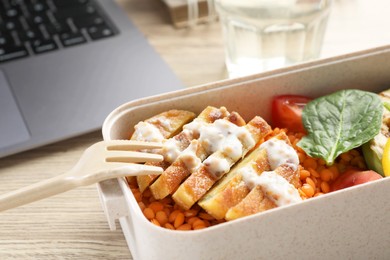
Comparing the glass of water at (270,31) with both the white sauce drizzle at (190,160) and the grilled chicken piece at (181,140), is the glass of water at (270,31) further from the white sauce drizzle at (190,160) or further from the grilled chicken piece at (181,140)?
the white sauce drizzle at (190,160)

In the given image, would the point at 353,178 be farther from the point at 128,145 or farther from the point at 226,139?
the point at 128,145

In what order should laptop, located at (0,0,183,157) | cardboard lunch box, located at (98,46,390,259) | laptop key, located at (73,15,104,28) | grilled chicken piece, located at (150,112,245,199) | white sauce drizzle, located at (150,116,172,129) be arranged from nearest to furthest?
cardboard lunch box, located at (98,46,390,259) → grilled chicken piece, located at (150,112,245,199) → white sauce drizzle, located at (150,116,172,129) → laptop, located at (0,0,183,157) → laptop key, located at (73,15,104,28)

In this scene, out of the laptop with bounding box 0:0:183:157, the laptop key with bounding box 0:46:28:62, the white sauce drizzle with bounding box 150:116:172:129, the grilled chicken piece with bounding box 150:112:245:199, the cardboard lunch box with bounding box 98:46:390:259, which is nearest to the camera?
the cardboard lunch box with bounding box 98:46:390:259

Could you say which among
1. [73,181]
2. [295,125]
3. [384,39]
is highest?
[73,181]

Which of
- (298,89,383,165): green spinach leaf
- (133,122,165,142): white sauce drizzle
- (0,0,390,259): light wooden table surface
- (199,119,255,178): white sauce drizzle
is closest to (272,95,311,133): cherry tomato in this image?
(298,89,383,165): green spinach leaf

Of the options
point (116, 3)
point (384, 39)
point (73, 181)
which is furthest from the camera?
point (116, 3)

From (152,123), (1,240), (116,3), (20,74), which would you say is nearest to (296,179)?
(152,123)

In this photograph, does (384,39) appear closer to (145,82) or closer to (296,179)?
(145,82)

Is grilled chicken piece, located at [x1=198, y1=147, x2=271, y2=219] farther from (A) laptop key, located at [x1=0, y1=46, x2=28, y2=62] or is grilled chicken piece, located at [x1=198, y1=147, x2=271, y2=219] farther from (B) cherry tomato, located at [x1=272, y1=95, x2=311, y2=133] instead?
(A) laptop key, located at [x1=0, y1=46, x2=28, y2=62]
